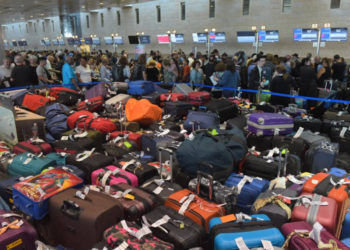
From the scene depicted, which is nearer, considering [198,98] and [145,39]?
[198,98]

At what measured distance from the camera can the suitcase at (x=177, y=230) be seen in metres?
2.32

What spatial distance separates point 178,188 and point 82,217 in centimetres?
104

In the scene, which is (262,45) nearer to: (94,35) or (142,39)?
(142,39)

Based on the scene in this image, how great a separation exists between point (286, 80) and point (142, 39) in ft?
58.2

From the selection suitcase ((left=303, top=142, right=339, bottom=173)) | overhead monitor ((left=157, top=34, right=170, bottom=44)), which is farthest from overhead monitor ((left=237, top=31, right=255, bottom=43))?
suitcase ((left=303, top=142, right=339, bottom=173))

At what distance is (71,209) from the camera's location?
8.54 feet

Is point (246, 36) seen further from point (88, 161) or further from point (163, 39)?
point (88, 161)

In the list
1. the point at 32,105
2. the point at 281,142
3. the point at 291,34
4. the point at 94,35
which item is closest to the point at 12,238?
the point at 281,142

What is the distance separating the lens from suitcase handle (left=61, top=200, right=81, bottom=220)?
255 centimetres

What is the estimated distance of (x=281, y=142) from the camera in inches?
175

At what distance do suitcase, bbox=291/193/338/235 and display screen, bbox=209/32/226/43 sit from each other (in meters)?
16.4

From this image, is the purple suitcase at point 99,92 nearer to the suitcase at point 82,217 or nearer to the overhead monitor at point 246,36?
the suitcase at point 82,217

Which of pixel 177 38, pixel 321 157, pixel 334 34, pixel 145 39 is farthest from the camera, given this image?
pixel 145 39

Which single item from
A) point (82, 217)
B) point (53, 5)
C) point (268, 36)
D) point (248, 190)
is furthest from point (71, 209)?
point (53, 5)
